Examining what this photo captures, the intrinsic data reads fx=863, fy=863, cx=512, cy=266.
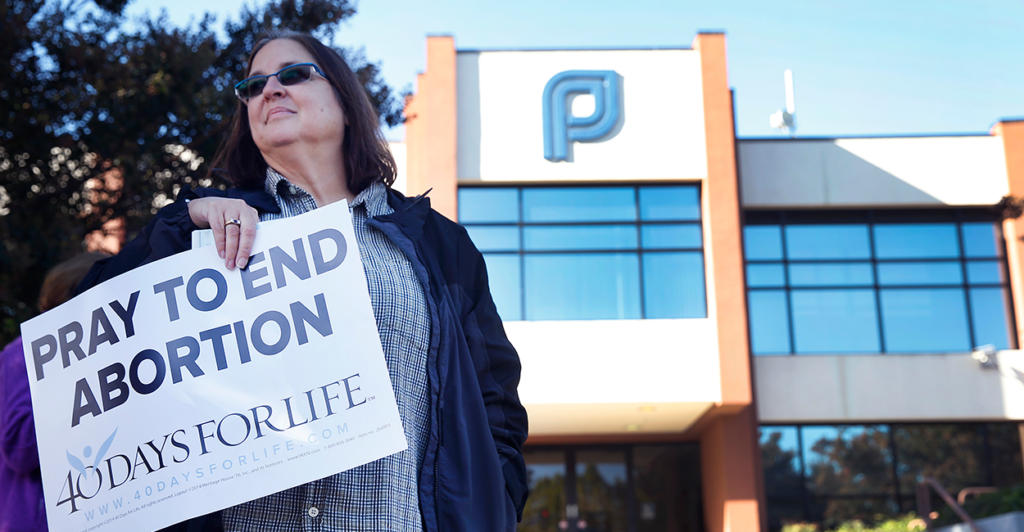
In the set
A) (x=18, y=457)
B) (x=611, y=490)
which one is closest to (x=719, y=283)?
(x=611, y=490)

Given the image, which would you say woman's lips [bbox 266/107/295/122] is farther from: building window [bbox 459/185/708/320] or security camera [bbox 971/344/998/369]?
security camera [bbox 971/344/998/369]

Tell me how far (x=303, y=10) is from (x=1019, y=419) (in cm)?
1468

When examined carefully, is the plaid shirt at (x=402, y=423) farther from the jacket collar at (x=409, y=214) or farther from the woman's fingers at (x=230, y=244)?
the woman's fingers at (x=230, y=244)

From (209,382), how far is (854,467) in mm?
16404

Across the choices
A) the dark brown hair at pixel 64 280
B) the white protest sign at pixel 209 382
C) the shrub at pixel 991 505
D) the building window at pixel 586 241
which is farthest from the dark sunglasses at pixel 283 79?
the shrub at pixel 991 505

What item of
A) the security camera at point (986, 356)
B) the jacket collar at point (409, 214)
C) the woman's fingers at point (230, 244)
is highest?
the security camera at point (986, 356)

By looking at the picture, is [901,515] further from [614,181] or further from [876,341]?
[614,181]

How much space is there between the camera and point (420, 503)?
67.7 inches

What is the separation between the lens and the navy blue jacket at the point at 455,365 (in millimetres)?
1751

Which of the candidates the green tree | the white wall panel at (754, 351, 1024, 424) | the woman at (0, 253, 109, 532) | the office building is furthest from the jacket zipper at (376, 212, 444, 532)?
the white wall panel at (754, 351, 1024, 424)

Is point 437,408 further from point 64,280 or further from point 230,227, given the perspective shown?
point 64,280

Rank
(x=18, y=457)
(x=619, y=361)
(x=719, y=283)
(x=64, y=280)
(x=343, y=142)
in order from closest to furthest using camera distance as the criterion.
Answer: (x=343, y=142), (x=18, y=457), (x=64, y=280), (x=619, y=361), (x=719, y=283)

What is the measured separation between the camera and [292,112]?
2072mm

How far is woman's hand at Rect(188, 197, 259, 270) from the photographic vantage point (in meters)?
1.75
